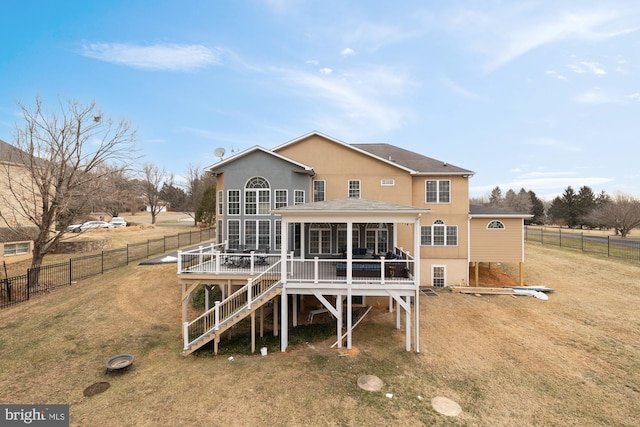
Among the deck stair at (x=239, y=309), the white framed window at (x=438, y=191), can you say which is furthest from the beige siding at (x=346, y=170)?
the deck stair at (x=239, y=309)

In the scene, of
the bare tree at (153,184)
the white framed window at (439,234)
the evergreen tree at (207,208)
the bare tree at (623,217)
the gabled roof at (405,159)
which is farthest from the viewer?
the bare tree at (153,184)

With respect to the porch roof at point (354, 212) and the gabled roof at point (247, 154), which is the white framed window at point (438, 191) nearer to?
the porch roof at point (354, 212)

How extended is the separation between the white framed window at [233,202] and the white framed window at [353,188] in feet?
21.1

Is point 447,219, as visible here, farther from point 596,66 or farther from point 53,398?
point 53,398

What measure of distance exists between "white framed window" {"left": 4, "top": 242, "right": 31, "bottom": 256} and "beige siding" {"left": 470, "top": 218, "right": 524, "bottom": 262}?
108ft

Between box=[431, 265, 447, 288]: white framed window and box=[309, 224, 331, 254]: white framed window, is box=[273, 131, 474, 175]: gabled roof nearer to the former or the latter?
box=[309, 224, 331, 254]: white framed window

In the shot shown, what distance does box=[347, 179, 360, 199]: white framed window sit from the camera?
15.8 metres

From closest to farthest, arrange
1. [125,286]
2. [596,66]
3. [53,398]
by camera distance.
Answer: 1. [53,398]
2. [125,286]
3. [596,66]

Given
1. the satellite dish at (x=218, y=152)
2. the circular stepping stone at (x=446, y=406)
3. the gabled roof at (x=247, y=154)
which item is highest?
the satellite dish at (x=218, y=152)

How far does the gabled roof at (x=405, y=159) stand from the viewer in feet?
50.8

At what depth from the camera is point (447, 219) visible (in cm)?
1639

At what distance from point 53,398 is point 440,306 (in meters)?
15.0

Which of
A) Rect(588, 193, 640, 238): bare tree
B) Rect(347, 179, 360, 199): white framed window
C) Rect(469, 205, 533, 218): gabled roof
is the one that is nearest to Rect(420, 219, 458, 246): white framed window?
Rect(469, 205, 533, 218): gabled roof

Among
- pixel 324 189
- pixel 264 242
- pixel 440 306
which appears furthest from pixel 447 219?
pixel 264 242
